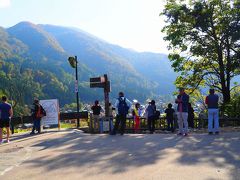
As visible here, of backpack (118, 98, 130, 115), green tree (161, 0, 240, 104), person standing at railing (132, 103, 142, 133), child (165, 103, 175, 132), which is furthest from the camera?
green tree (161, 0, 240, 104)

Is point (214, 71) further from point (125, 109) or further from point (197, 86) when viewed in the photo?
point (125, 109)

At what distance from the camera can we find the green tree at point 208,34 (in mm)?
29797

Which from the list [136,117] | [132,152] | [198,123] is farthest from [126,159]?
[198,123]

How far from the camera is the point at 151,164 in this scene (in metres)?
9.22

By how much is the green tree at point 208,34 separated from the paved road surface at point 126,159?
55.1 ft

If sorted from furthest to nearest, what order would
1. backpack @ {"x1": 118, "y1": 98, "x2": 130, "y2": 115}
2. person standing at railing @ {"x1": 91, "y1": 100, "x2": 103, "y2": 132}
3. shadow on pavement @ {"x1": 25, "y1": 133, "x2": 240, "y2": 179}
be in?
person standing at railing @ {"x1": 91, "y1": 100, "x2": 103, "y2": 132}, backpack @ {"x1": 118, "y1": 98, "x2": 130, "y2": 115}, shadow on pavement @ {"x1": 25, "y1": 133, "x2": 240, "y2": 179}

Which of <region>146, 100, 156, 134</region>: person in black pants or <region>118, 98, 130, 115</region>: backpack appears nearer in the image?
<region>118, 98, 130, 115</region>: backpack

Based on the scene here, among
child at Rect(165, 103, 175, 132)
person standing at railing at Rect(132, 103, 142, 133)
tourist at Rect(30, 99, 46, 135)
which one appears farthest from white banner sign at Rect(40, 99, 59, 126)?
child at Rect(165, 103, 175, 132)

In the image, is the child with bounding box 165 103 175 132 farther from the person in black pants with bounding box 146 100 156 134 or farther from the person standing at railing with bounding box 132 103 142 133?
the person standing at railing with bounding box 132 103 142 133

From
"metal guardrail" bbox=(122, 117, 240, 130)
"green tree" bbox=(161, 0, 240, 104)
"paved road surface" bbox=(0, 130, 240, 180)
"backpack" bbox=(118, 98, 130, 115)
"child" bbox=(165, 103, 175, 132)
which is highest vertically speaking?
"green tree" bbox=(161, 0, 240, 104)

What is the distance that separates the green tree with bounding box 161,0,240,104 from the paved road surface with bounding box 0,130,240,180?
16.8 metres

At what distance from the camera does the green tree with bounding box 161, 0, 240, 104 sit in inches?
1173

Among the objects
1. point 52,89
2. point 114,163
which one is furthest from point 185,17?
point 52,89

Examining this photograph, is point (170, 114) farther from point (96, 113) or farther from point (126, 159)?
point (126, 159)
